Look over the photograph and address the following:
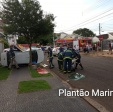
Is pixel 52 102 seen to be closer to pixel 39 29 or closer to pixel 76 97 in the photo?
pixel 76 97

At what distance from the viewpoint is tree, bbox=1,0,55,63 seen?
18455mm

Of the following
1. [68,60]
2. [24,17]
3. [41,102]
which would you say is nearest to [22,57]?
[24,17]

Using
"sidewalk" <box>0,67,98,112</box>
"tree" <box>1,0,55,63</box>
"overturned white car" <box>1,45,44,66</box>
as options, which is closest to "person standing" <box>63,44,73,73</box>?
"sidewalk" <box>0,67,98,112</box>

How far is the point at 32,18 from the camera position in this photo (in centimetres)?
1886

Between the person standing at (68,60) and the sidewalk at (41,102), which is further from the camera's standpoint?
the person standing at (68,60)

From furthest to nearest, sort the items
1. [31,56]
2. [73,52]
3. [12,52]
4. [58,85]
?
[31,56] < [12,52] < [73,52] < [58,85]

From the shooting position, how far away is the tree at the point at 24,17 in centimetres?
1845

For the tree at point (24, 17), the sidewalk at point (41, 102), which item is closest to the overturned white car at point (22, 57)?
the tree at point (24, 17)

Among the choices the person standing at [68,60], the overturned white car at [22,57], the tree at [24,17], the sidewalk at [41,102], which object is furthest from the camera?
the tree at [24,17]

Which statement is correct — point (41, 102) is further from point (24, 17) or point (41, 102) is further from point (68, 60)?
point (24, 17)

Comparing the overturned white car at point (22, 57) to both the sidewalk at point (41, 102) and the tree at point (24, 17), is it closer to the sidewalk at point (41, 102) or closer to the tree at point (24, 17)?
the tree at point (24, 17)

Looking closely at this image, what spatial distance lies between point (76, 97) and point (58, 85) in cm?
222

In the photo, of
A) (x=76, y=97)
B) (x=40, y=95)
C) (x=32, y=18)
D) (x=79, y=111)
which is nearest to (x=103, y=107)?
(x=79, y=111)

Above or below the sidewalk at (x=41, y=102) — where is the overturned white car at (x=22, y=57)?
above
